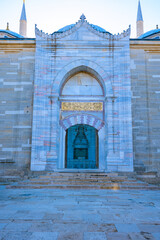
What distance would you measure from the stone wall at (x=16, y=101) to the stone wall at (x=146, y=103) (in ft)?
14.4

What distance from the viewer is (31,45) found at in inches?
390

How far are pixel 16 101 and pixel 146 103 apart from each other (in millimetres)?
5493

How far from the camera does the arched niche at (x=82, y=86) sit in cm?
979

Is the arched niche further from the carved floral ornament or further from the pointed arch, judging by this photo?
the carved floral ornament

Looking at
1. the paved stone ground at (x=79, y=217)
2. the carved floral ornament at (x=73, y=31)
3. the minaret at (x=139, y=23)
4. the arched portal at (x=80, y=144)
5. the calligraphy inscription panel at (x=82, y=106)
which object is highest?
the minaret at (x=139, y=23)

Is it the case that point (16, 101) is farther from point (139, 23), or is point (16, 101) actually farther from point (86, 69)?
point (139, 23)

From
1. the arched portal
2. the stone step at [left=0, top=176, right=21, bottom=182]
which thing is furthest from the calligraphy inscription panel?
the arched portal

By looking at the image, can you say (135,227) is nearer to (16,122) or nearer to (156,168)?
(156,168)

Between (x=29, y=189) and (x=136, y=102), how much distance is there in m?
5.60

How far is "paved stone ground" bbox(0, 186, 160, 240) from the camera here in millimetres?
2895

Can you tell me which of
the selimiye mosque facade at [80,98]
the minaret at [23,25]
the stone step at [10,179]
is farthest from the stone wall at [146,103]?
the minaret at [23,25]

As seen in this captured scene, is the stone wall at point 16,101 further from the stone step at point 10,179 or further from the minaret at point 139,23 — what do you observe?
the minaret at point 139,23

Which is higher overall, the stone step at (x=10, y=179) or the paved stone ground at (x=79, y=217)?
the stone step at (x=10, y=179)

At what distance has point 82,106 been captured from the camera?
9570 millimetres
